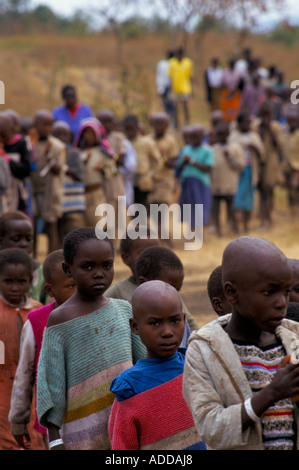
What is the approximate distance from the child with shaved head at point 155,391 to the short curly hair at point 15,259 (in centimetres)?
164

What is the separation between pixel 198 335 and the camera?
7.73 feet

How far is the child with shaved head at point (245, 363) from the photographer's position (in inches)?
88.3

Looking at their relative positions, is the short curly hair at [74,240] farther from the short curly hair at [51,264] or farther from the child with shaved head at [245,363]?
the child with shaved head at [245,363]

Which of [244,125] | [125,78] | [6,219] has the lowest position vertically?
[6,219]

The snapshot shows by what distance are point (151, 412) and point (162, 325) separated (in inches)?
12.1

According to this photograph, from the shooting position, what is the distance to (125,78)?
1884cm

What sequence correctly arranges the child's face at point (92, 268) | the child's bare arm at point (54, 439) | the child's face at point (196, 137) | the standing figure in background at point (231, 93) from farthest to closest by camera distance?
1. the standing figure in background at point (231, 93)
2. the child's face at point (196, 137)
3. the child's face at point (92, 268)
4. the child's bare arm at point (54, 439)

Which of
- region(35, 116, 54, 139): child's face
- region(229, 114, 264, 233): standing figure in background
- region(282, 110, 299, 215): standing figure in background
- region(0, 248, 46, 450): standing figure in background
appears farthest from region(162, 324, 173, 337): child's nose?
region(282, 110, 299, 215): standing figure in background

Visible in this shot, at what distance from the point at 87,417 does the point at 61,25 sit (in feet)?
113

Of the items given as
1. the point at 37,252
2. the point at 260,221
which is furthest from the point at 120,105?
the point at 37,252

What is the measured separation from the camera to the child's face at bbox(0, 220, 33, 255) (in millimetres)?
5266

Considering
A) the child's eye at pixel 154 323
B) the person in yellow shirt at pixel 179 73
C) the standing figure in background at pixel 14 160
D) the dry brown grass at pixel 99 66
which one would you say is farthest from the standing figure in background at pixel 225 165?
the child's eye at pixel 154 323

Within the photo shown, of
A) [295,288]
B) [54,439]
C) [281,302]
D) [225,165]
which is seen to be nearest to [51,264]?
[54,439]

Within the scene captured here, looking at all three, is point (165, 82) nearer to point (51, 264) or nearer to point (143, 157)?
point (143, 157)
